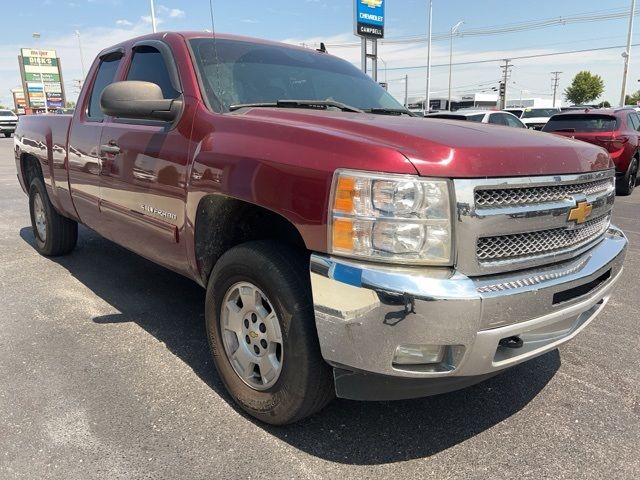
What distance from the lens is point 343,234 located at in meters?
2.01

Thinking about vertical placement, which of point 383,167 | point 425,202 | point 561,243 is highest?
point 383,167

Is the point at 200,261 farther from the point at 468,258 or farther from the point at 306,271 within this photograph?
the point at 468,258

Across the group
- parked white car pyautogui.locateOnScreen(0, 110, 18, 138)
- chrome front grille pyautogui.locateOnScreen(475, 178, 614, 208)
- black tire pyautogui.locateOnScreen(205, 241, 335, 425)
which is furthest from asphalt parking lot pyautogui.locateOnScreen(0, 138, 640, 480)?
parked white car pyautogui.locateOnScreen(0, 110, 18, 138)

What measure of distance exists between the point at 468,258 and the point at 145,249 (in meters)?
2.27

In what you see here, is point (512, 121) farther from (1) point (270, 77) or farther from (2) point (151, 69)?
(2) point (151, 69)

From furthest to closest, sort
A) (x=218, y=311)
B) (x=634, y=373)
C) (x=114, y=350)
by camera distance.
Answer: (x=114, y=350) → (x=634, y=373) → (x=218, y=311)

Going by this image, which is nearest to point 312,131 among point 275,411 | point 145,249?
point 275,411

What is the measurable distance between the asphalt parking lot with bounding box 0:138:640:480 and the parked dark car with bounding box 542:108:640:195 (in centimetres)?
701

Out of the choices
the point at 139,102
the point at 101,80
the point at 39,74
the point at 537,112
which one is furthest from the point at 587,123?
the point at 39,74

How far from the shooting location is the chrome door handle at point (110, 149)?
3541 mm

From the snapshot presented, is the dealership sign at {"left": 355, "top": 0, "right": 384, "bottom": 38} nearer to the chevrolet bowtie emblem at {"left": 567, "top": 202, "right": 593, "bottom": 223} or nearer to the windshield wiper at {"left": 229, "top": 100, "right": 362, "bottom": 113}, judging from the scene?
the windshield wiper at {"left": 229, "top": 100, "right": 362, "bottom": 113}

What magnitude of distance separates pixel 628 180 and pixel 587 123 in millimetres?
1347

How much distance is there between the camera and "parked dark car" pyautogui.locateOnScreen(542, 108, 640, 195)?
9.75 meters

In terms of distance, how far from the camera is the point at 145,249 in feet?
11.4
